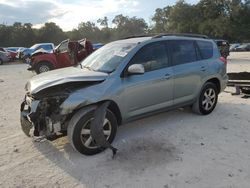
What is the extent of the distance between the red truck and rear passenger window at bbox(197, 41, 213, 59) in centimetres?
654

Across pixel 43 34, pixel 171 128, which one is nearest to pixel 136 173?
pixel 171 128

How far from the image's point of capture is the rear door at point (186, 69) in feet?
20.3

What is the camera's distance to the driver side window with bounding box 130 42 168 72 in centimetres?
560

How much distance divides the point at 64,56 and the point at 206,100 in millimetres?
9083

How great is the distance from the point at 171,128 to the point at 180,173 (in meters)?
1.88

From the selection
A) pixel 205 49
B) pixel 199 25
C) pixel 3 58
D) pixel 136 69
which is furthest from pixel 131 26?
pixel 136 69

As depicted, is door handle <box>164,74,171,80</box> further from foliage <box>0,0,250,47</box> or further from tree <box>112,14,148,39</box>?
tree <box>112,14,148,39</box>

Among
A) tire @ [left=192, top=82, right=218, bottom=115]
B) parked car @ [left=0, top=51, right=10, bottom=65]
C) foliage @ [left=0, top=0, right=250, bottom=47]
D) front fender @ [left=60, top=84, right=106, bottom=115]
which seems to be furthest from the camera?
foliage @ [left=0, top=0, right=250, bottom=47]

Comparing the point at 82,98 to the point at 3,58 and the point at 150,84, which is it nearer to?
the point at 150,84

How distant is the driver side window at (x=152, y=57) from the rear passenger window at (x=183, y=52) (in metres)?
0.28

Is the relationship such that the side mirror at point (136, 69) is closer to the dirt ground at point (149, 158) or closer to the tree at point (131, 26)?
the dirt ground at point (149, 158)

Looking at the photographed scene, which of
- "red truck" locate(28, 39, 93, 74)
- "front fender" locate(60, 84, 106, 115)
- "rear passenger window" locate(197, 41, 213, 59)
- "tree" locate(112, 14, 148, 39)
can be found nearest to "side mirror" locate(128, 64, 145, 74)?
"front fender" locate(60, 84, 106, 115)

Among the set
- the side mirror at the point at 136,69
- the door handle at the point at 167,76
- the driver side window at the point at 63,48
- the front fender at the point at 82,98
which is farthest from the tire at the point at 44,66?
the front fender at the point at 82,98

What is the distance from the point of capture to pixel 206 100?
22.6 ft
